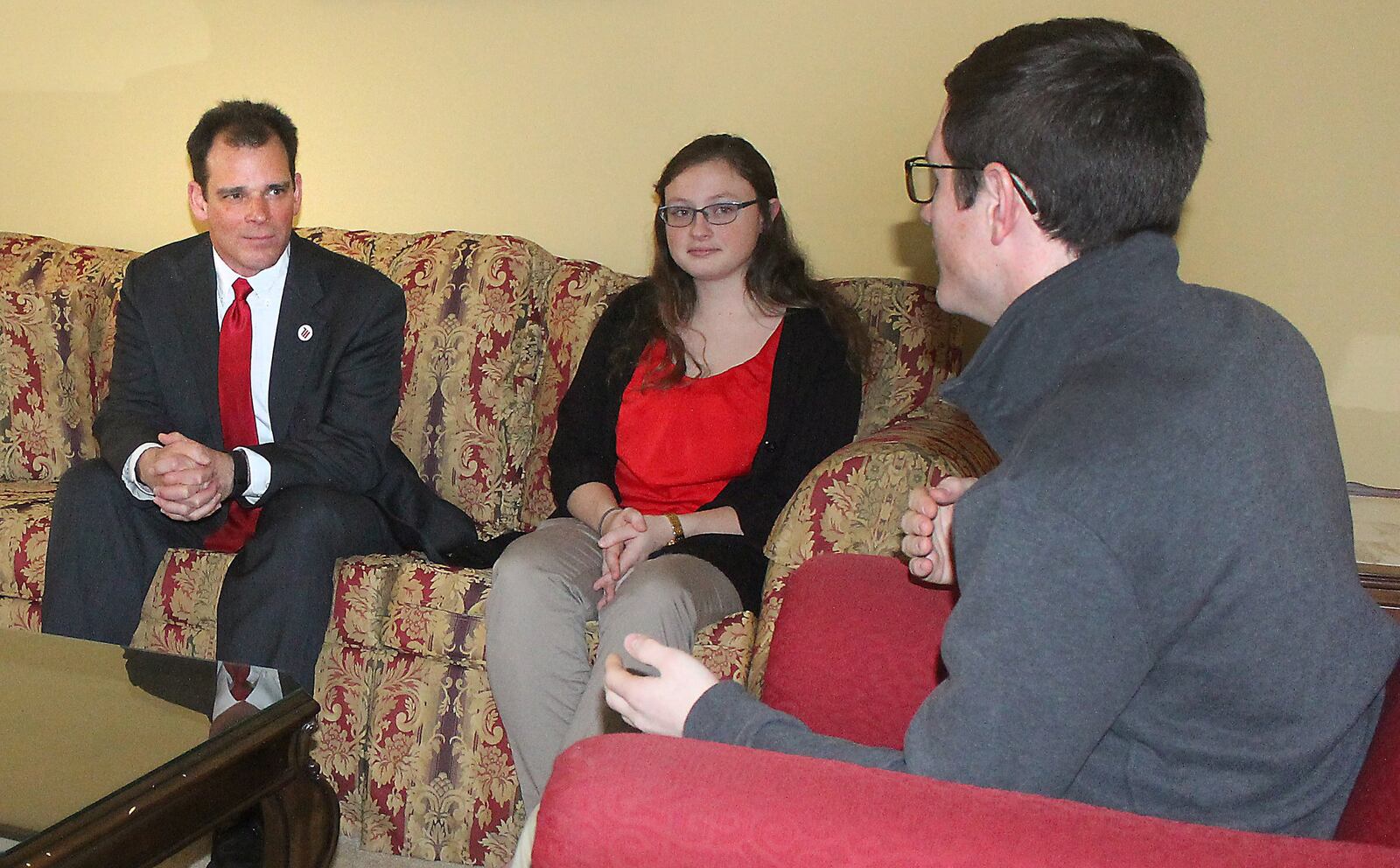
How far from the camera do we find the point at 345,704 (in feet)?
7.47

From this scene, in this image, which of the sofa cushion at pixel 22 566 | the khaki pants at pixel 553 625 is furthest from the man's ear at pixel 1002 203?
the sofa cushion at pixel 22 566

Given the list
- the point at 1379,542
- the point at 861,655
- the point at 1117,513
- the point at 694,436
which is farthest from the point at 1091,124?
the point at 694,436

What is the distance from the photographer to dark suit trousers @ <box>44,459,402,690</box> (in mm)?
2189

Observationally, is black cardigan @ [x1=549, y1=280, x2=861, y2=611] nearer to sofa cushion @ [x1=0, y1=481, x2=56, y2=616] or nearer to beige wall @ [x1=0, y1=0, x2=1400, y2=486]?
beige wall @ [x1=0, y1=0, x2=1400, y2=486]

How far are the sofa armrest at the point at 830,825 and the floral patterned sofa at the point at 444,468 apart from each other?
1.04 m

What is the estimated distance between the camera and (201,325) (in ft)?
8.39

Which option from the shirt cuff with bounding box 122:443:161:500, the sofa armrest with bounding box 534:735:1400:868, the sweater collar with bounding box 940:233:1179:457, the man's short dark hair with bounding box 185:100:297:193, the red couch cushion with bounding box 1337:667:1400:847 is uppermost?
the man's short dark hair with bounding box 185:100:297:193

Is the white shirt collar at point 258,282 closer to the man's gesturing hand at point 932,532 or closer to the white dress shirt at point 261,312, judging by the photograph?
the white dress shirt at point 261,312

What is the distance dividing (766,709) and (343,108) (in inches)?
104

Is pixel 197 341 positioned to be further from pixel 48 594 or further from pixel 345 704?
pixel 345 704

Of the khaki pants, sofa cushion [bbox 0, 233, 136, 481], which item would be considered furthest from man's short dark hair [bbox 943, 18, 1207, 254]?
sofa cushion [bbox 0, 233, 136, 481]

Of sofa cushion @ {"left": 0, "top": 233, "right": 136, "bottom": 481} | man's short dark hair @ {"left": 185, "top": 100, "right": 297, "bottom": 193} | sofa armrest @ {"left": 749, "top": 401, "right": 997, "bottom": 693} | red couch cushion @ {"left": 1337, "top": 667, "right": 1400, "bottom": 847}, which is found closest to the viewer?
red couch cushion @ {"left": 1337, "top": 667, "right": 1400, "bottom": 847}

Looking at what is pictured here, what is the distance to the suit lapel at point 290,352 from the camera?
2551mm

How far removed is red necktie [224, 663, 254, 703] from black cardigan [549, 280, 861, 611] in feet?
2.29
